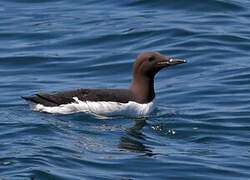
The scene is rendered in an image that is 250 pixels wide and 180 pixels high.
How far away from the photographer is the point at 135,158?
9367 millimetres

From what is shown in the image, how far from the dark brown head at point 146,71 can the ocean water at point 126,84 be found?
421 mm

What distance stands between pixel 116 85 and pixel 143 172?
5.40 m

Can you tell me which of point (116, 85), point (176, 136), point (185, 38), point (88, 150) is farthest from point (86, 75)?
point (88, 150)

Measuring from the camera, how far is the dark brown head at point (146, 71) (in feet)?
40.1

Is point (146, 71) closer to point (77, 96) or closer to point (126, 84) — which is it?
point (77, 96)

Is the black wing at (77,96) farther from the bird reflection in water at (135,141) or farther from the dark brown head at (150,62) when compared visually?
the dark brown head at (150,62)

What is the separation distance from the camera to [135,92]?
40.2ft

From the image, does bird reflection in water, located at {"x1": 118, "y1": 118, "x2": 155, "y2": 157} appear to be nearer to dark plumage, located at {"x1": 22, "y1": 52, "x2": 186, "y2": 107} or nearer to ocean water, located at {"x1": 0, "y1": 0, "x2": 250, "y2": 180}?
ocean water, located at {"x1": 0, "y1": 0, "x2": 250, "y2": 180}

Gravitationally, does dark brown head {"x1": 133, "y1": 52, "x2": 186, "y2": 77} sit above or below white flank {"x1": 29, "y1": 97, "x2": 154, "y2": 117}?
above

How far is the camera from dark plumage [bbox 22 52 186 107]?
11.7 m

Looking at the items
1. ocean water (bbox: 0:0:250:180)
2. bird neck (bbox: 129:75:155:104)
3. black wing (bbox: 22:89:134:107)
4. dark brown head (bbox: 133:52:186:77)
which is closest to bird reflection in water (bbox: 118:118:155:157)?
ocean water (bbox: 0:0:250:180)

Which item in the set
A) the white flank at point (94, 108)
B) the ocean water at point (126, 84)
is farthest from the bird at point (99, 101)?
the ocean water at point (126, 84)

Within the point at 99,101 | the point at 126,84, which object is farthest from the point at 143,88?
the point at 126,84

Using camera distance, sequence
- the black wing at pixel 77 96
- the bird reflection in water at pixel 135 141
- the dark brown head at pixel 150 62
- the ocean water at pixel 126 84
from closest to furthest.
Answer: the ocean water at pixel 126 84, the bird reflection in water at pixel 135 141, the black wing at pixel 77 96, the dark brown head at pixel 150 62
